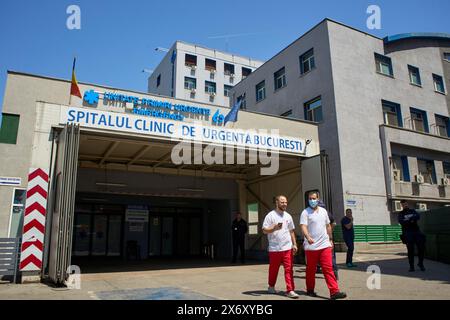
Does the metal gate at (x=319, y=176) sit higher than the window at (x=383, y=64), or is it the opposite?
the window at (x=383, y=64)

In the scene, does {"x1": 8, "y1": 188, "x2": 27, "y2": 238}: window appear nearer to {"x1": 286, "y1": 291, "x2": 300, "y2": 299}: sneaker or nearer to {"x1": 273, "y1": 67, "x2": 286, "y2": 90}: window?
{"x1": 286, "y1": 291, "x2": 300, "y2": 299}: sneaker

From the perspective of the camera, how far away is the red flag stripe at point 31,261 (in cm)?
852

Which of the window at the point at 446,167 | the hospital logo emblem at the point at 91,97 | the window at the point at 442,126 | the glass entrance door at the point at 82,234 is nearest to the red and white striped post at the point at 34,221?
the hospital logo emblem at the point at 91,97

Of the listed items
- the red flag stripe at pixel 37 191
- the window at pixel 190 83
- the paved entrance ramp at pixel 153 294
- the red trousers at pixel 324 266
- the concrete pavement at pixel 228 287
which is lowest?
the paved entrance ramp at pixel 153 294

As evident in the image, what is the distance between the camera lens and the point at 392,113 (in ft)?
74.5

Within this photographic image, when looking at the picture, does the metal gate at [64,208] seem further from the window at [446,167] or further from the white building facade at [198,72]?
the white building facade at [198,72]

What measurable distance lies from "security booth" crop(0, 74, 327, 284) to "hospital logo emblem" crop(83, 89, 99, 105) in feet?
0.09

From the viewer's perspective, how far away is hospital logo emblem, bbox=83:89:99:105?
1001cm

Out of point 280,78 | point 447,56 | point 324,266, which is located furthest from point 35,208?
point 447,56

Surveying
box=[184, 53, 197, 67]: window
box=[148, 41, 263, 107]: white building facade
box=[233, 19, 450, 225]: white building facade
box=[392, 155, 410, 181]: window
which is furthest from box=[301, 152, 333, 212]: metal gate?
box=[184, 53, 197, 67]: window

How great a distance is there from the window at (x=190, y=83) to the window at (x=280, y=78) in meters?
16.3

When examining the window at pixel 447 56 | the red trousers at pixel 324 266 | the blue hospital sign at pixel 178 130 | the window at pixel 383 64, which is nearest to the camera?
the red trousers at pixel 324 266

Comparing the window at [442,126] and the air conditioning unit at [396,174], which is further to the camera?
the window at [442,126]
